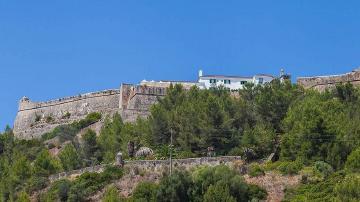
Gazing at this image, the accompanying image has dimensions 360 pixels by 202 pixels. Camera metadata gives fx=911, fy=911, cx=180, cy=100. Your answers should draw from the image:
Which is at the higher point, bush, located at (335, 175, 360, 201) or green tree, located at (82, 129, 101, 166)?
green tree, located at (82, 129, 101, 166)

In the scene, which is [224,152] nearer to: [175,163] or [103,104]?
[175,163]

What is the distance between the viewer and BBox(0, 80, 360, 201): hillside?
49.3 meters

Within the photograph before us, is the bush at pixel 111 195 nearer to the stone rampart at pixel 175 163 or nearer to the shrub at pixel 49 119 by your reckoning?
the stone rampart at pixel 175 163

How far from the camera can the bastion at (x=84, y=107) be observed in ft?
265

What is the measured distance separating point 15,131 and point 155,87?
1699cm

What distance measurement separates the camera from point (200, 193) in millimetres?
49188

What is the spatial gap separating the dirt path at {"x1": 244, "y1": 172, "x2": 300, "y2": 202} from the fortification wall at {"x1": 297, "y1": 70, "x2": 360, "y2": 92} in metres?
23.5

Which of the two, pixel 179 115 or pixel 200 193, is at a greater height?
pixel 179 115

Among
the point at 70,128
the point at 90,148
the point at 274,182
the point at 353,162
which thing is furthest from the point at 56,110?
the point at 353,162

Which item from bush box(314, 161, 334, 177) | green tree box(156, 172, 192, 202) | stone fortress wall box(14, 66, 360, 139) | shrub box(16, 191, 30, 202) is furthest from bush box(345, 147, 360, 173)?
stone fortress wall box(14, 66, 360, 139)

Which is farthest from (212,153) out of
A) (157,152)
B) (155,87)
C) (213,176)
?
(155,87)

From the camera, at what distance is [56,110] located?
9050cm

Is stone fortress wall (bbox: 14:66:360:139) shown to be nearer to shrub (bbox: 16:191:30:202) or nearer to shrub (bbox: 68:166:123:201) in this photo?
shrub (bbox: 68:166:123:201)

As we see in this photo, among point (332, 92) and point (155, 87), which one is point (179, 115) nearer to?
point (332, 92)
